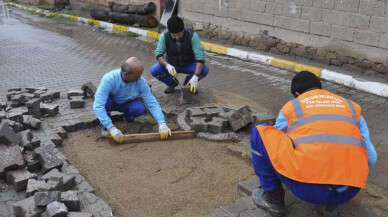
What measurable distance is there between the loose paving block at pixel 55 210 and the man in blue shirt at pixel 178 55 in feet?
11.2

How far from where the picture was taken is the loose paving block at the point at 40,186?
3.29 meters

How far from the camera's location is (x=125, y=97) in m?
5.09

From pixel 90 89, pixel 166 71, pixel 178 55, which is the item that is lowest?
pixel 90 89

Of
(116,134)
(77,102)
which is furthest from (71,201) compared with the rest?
(77,102)

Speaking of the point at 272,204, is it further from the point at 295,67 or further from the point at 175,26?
the point at 295,67

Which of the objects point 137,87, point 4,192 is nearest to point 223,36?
point 137,87

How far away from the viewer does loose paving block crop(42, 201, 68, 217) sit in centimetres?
292

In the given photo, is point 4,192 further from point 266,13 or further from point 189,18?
point 189,18

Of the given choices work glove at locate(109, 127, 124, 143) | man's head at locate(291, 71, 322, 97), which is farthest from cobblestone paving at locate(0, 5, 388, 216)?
man's head at locate(291, 71, 322, 97)

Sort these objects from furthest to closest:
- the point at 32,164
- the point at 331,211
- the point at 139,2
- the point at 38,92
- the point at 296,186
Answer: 1. the point at 139,2
2. the point at 38,92
3. the point at 32,164
4. the point at 331,211
5. the point at 296,186

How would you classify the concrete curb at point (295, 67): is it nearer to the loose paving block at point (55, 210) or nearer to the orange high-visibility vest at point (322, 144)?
the orange high-visibility vest at point (322, 144)

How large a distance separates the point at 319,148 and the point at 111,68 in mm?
6425

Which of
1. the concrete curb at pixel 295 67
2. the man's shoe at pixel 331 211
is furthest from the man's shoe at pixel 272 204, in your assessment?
the concrete curb at pixel 295 67

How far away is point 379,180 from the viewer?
3799 mm
